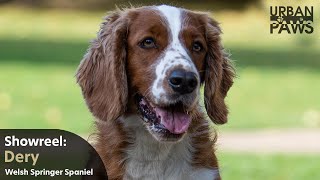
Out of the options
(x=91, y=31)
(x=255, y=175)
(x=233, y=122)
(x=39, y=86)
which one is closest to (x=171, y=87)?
(x=91, y=31)

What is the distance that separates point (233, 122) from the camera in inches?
344

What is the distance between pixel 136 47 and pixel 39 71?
5941 mm

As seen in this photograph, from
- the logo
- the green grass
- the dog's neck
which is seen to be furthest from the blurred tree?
the green grass

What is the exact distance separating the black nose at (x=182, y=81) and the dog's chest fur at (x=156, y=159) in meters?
0.41

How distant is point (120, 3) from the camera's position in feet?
20.1

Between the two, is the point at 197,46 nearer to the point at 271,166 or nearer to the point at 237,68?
the point at 237,68

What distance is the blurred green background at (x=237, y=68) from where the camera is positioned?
645cm

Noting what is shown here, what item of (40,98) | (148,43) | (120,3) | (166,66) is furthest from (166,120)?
(40,98)

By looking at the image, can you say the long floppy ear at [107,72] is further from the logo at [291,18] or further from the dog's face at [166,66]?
the logo at [291,18]

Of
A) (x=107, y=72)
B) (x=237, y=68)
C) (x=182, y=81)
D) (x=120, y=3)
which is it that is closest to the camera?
(x=182, y=81)

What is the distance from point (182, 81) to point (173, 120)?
0.79 ft

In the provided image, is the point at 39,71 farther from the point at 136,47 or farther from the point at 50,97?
the point at 136,47

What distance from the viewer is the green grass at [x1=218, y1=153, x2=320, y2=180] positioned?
7.58 meters

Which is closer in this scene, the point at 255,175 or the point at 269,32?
the point at 269,32
